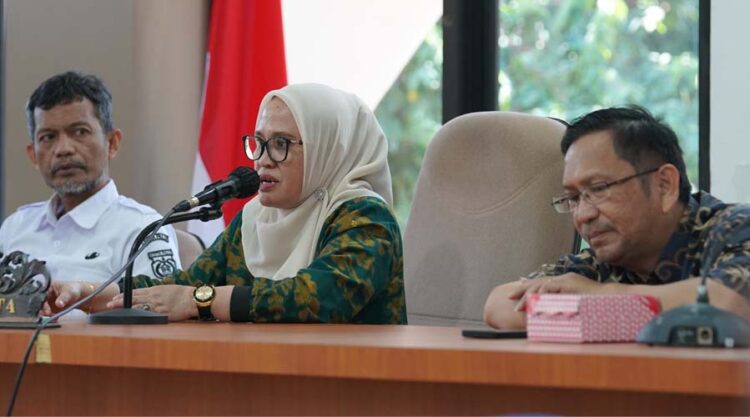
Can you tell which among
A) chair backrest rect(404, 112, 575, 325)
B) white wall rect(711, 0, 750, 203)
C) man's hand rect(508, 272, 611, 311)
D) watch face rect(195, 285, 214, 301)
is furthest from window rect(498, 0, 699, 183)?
watch face rect(195, 285, 214, 301)

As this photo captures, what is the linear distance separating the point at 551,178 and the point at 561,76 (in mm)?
1192

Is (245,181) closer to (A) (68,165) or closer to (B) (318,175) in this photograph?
(B) (318,175)

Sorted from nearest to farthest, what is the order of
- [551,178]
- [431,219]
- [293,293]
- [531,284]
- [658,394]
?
[658,394] < [531,284] < [293,293] < [551,178] < [431,219]

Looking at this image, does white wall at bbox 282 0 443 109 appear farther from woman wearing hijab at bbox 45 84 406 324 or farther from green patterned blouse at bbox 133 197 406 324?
green patterned blouse at bbox 133 197 406 324

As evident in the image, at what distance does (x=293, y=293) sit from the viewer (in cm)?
233

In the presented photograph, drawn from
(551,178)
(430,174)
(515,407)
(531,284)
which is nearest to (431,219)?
(430,174)

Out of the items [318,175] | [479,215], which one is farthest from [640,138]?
[318,175]

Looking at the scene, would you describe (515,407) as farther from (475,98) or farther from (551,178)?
(475,98)

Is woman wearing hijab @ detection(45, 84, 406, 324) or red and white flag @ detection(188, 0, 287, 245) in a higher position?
red and white flag @ detection(188, 0, 287, 245)

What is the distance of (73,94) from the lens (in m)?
3.48

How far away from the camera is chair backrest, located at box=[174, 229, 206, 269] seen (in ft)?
11.0

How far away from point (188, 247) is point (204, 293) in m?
1.05

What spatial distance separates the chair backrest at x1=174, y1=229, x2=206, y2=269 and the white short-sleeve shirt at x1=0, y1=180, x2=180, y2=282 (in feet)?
0.35

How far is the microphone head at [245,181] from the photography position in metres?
2.30
